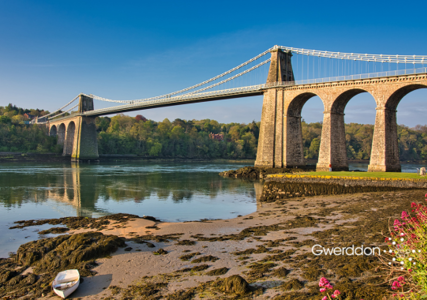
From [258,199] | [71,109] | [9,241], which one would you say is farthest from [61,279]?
[71,109]

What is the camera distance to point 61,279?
5.04 meters

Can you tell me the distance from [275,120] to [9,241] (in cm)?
2856

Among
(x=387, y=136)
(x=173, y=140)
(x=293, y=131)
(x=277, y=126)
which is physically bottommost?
(x=387, y=136)

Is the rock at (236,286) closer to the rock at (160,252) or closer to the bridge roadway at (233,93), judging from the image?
the rock at (160,252)

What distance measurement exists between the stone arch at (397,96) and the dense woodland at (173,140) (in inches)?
1670

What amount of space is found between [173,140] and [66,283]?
7928cm

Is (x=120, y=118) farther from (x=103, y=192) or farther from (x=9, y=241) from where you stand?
(x=9, y=241)

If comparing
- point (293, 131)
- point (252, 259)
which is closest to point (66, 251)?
point (252, 259)

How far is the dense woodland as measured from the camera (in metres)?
65.6

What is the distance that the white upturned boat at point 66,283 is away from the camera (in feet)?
15.5

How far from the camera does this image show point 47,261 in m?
6.02

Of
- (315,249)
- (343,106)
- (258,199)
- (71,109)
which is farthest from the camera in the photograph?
(71,109)

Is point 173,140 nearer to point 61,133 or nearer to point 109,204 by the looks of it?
point 61,133

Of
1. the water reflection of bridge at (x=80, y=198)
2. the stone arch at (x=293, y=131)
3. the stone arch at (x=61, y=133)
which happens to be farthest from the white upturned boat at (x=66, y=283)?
the stone arch at (x=61, y=133)
